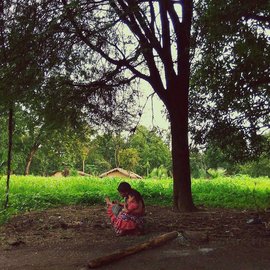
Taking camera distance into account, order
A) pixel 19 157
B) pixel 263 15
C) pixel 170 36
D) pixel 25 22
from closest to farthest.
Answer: pixel 263 15
pixel 25 22
pixel 170 36
pixel 19 157

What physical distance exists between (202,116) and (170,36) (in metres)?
2.35

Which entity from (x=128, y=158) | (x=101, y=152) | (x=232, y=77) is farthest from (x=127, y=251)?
(x=101, y=152)

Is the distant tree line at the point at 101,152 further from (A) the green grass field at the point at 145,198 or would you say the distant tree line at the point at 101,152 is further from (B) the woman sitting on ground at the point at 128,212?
(B) the woman sitting on ground at the point at 128,212

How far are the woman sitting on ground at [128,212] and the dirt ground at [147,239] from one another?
188mm

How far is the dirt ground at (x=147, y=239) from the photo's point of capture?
20.1 ft

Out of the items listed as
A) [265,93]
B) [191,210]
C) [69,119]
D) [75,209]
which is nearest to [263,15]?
[265,93]

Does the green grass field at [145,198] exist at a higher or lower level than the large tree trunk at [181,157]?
lower

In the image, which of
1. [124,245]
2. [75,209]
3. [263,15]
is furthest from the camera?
[75,209]

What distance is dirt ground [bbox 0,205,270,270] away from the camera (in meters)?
6.14

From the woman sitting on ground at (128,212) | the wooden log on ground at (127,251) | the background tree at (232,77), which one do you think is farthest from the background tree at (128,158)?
the wooden log on ground at (127,251)

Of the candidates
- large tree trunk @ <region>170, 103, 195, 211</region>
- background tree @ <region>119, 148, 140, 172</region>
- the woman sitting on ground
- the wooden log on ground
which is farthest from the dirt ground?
background tree @ <region>119, 148, 140, 172</region>

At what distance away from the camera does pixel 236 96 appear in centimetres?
910

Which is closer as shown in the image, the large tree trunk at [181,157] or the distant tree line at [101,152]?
the large tree trunk at [181,157]

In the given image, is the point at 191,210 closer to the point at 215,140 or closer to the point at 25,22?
the point at 215,140
